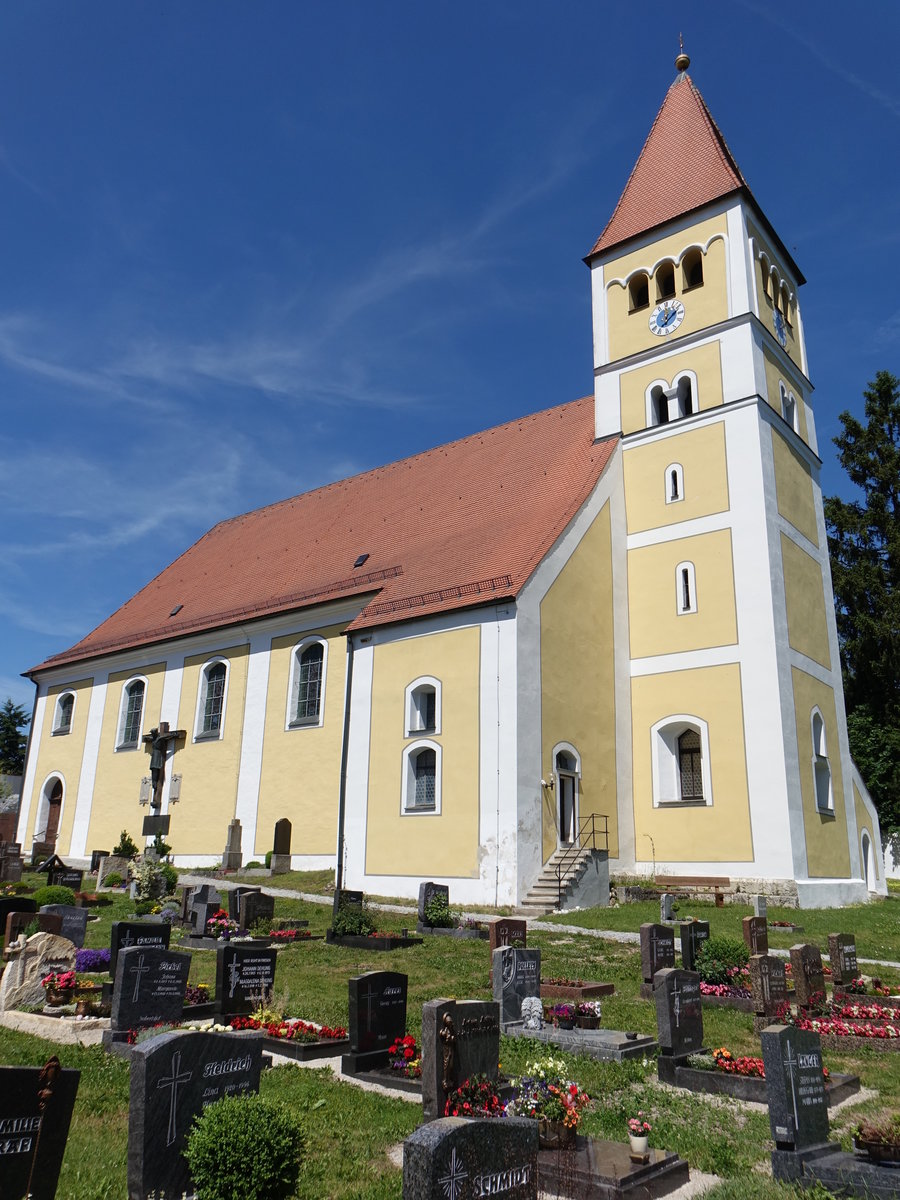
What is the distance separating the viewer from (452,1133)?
405 cm

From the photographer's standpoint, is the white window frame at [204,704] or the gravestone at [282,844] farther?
the white window frame at [204,704]

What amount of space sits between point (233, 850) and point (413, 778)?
22.9 feet

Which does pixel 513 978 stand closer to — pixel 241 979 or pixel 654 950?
pixel 654 950

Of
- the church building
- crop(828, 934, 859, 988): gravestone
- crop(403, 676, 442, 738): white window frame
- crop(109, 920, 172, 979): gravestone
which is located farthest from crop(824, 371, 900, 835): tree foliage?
crop(109, 920, 172, 979): gravestone

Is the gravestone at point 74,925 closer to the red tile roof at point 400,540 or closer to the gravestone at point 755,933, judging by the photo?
the gravestone at point 755,933

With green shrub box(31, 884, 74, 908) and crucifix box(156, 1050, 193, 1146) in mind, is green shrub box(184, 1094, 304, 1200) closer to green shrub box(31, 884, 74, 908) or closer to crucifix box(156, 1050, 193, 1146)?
crucifix box(156, 1050, 193, 1146)

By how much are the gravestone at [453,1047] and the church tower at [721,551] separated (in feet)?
50.3

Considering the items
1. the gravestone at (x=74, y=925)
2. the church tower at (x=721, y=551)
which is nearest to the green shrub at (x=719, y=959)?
the gravestone at (x=74, y=925)

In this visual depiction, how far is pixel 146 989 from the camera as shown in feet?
28.2

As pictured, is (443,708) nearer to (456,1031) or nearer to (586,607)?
(586,607)

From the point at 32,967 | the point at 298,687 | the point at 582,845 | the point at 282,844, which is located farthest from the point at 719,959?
the point at 298,687

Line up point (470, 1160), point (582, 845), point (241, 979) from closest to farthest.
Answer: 1. point (470, 1160)
2. point (241, 979)
3. point (582, 845)

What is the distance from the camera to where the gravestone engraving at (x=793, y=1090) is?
19.2 ft

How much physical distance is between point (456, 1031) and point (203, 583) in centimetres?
2851
